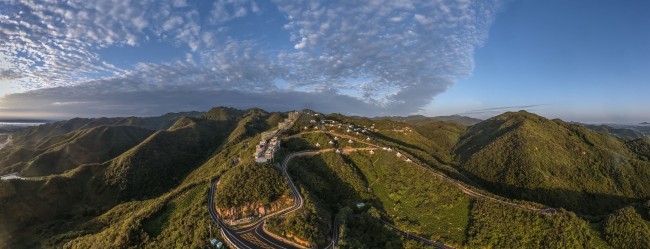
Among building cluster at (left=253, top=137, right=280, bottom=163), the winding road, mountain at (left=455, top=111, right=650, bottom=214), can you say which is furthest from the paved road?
mountain at (left=455, top=111, right=650, bottom=214)

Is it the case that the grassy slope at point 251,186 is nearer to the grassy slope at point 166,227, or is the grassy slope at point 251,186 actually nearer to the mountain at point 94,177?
the grassy slope at point 166,227

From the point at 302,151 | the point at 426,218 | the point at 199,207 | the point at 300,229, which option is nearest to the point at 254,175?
the point at 199,207

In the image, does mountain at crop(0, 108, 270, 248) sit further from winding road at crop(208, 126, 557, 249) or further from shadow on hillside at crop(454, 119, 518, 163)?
shadow on hillside at crop(454, 119, 518, 163)

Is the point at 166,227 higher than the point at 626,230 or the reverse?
the reverse

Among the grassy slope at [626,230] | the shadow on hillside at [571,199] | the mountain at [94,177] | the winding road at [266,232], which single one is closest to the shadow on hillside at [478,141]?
the shadow on hillside at [571,199]

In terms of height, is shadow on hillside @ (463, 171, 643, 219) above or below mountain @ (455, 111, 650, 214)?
below

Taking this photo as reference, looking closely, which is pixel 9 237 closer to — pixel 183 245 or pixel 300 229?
pixel 183 245

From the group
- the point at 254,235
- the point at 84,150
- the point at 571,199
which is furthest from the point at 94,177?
the point at 571,199

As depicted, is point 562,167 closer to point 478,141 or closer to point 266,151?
point 478,141
